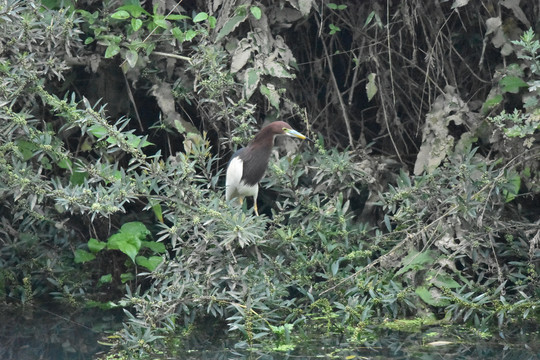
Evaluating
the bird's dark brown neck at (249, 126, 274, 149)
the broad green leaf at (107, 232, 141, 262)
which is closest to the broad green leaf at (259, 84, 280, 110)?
the bird's dark brown neck at (249, 126, 274, 149)

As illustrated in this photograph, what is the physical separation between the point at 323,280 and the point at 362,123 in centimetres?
117

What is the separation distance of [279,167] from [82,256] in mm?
1245

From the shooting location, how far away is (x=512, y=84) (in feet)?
15.9

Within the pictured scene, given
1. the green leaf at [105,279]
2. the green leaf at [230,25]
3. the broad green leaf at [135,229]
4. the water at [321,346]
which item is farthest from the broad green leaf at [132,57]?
the water at [321,346]

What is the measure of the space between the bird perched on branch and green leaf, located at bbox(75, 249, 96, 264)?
858 millimetres

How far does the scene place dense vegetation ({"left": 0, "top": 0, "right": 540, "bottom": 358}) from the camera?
4.39 m

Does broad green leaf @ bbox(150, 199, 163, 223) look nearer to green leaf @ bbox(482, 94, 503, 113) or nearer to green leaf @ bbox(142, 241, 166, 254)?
green leaf @ bbox(142, 241, 166, 254)

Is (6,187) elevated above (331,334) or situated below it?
above

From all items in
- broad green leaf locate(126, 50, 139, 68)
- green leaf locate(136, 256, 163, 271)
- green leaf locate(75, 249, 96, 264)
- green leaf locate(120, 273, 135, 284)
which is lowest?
green leaf locate(120, 273, 135, 284)

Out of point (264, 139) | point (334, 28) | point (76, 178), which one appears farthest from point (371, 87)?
point (76, 178)

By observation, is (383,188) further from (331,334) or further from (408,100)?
(331,334)

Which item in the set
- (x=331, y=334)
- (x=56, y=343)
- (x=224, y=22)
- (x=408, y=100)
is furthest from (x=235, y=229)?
(x=408, y=100)

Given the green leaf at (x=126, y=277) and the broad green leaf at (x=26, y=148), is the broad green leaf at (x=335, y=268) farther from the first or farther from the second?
the broad green leaf at (x=26, y=148)

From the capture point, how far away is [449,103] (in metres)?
5.04
